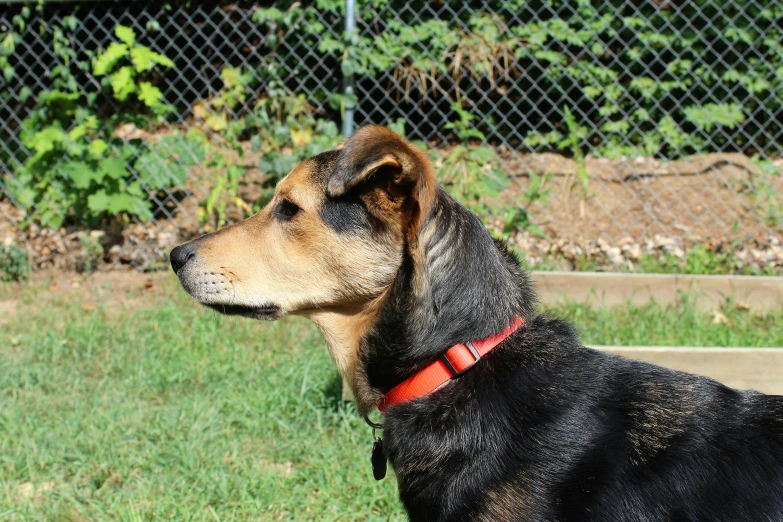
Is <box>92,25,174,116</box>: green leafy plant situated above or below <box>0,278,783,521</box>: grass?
above

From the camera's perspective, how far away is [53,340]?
5.55 meters

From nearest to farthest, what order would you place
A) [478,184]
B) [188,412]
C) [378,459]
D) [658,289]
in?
[378,459] < [188,412] < [658,289] < [478,184]

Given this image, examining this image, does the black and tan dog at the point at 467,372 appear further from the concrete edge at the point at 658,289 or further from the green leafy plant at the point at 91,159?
the green leafy plant at the point at 91,159

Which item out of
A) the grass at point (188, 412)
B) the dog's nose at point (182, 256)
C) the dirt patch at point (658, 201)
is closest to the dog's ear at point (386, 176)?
the dog's nose at point (182, 256)

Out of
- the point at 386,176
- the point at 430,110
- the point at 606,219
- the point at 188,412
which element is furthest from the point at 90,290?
the point at 386,176

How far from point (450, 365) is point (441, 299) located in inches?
8.6

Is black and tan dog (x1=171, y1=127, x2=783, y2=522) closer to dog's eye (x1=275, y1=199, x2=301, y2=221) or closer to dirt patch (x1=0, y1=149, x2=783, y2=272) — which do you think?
dog's eye (x1=275, y1=199, x2=301, y2=221)

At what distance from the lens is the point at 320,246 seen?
9.48 feet

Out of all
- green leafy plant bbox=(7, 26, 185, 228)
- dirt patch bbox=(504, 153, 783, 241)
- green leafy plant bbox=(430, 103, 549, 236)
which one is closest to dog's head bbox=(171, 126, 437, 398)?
green leafy plant bbox=(430, 103, 549, 236)

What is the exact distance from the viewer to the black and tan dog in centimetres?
225

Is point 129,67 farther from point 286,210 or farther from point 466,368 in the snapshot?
point 466,368

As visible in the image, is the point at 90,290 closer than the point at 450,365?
No

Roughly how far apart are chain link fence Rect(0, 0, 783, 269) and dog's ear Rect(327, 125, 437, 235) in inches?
162

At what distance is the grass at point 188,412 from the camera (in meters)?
3.68
